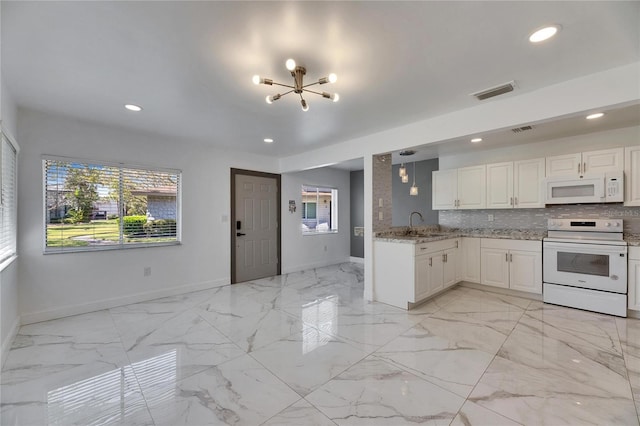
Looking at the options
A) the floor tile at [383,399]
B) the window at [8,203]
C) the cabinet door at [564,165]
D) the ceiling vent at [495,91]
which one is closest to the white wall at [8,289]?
the window at [8,203]

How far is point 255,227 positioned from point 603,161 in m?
5.30

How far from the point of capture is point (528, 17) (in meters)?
1.60

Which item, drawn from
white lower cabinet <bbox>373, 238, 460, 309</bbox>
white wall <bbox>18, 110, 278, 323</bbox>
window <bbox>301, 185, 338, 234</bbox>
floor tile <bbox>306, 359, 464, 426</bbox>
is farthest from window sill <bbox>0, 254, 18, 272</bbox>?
window <bbox>301, 185, 338, 234</bbox>

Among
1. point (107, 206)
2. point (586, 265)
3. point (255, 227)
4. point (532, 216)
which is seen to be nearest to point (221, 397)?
point (107, 206)

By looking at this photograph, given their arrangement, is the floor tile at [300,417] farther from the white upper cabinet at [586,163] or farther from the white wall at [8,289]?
the white upper cabinet at [586,163]

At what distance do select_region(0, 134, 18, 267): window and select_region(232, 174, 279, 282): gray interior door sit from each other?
267cm

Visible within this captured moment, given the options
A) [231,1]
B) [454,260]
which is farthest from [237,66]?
[454,260]

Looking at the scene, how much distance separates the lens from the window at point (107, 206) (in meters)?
3.32

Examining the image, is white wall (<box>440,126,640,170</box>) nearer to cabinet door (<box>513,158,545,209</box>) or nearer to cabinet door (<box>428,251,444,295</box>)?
cabinet door (<box>513,158,545,209</box>)

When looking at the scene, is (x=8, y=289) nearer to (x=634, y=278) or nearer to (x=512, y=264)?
(x=512, y=264)

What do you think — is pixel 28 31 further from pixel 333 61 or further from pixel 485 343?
pixel 485 343

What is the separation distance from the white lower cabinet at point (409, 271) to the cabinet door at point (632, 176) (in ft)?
7.00

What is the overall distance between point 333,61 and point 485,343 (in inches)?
112

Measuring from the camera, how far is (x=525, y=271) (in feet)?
12.8
